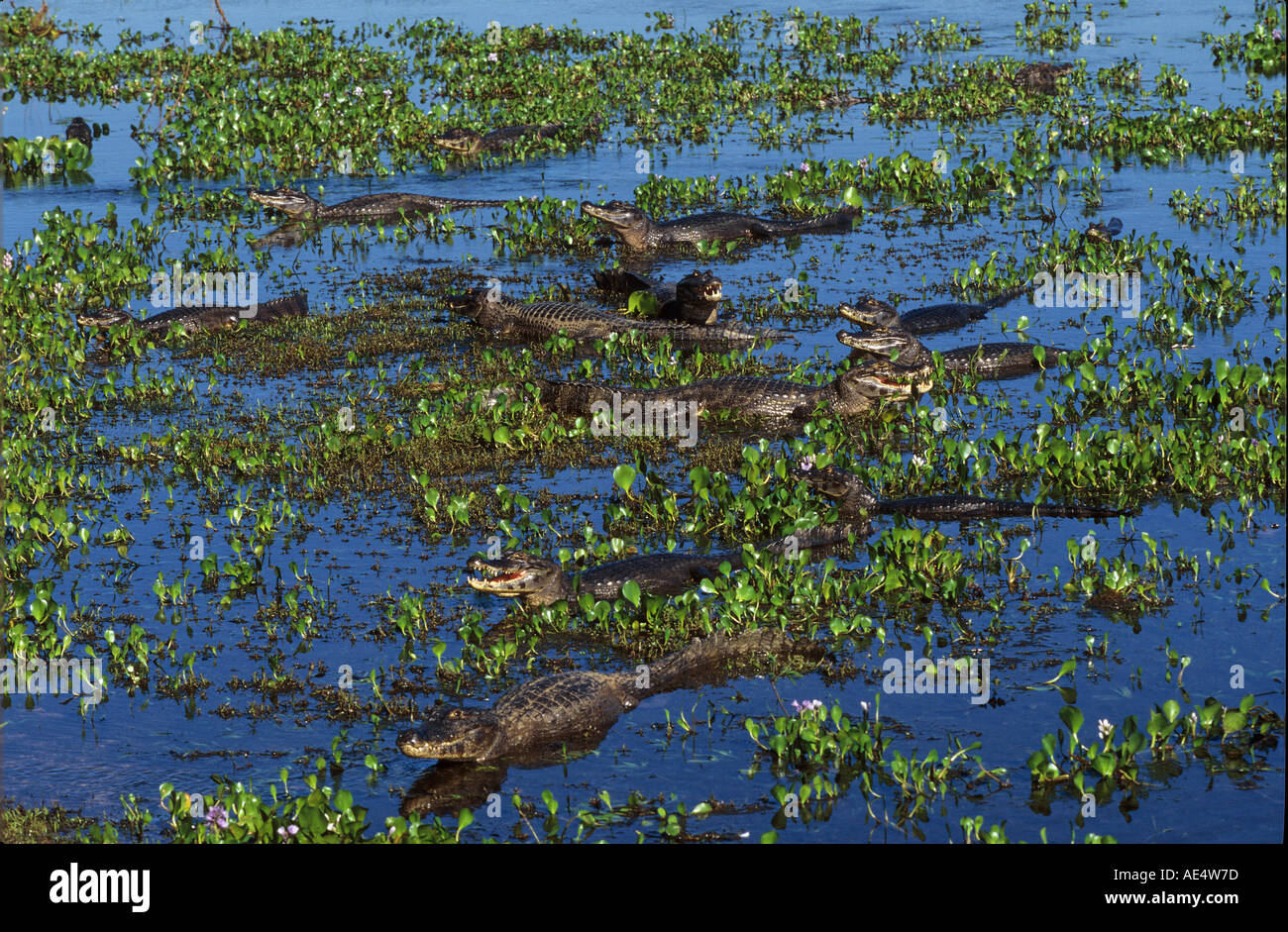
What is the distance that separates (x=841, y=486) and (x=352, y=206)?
11653 millimetres

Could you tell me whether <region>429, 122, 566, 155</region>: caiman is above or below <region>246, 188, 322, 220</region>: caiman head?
above

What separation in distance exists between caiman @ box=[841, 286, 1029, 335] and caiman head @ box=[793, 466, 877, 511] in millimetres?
3276

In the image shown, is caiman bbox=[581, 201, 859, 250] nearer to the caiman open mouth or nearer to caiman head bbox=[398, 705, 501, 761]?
the caiman open mouth

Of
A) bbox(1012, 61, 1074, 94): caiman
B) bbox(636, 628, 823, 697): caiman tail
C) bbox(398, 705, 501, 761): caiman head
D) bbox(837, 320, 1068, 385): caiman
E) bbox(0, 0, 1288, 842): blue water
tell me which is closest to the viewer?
bbox(0, 0, 1288, 842): blue water

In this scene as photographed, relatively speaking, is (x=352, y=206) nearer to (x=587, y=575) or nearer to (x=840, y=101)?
(x=840, y=101)

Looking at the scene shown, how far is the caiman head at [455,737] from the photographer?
7875 mm

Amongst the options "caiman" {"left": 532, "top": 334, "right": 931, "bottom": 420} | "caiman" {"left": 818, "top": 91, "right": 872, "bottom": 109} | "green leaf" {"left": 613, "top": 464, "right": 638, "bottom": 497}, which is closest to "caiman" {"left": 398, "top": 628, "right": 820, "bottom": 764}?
"green leaf" {"left": 613, "top": 464, "right": 638, "bottom": 497}

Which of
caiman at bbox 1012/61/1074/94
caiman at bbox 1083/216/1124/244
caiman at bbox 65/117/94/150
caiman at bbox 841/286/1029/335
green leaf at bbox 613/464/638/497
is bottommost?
green leaf at bbox 613/464/638/497

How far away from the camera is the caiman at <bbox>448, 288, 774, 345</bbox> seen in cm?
1514

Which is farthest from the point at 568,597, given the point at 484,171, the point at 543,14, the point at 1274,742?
the point at 543,14

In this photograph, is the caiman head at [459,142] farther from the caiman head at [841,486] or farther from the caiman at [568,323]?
the caiman head at [841,486]

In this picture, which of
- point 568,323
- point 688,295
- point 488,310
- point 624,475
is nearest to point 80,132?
point 488,310

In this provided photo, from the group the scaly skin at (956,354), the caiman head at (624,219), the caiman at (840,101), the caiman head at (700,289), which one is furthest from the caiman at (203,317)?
the caiman at (840,101)

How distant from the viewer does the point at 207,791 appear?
7.89 m
